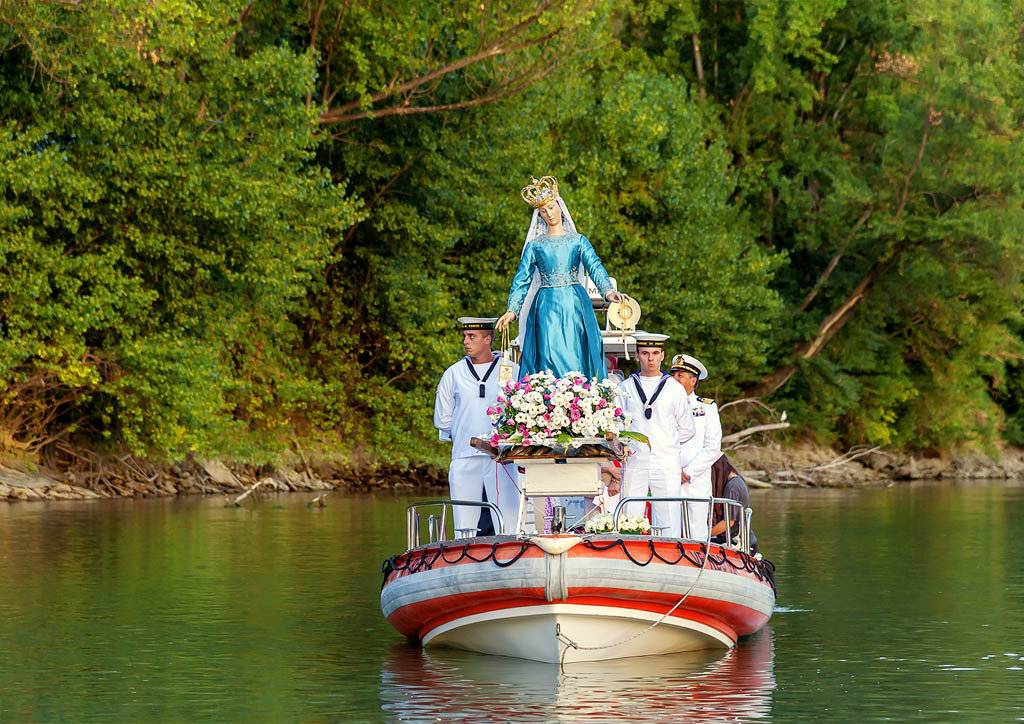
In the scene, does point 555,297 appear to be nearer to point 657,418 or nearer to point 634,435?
point 657,418

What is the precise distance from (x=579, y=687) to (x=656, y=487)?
291 cm

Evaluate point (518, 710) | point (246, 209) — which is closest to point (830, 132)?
point (246, 209)

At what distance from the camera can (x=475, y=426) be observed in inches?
558

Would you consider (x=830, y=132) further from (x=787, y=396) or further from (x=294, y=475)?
(x=294, y=475)

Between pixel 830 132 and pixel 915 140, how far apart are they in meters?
4.15

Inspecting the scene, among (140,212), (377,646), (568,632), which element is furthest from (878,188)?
(568,632)

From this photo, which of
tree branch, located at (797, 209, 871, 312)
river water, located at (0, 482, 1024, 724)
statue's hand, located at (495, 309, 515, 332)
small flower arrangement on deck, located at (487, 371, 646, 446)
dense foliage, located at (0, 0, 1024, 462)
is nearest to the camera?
river water, located at (0, 482, 1024, 724)

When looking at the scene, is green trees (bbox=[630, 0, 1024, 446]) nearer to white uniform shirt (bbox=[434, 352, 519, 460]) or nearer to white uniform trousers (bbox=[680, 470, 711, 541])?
white uniform trousers (bbox=[680, 470, 711, 541])

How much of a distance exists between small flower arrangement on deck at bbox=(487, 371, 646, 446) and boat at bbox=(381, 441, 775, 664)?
0.16m

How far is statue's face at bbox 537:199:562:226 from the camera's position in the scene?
14039 millimetres

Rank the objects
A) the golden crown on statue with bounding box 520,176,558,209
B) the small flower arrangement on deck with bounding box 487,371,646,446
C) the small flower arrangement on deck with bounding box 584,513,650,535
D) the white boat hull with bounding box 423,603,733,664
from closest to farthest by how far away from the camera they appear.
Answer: the white boat hull with bounding box 423,603,733,664 < the small flower arrangement on deck with bounding box 487,371,646,446 < the small flower arrangement on deck with bounding box 584,513,650,535 < the golden crown on statue with bounding box 520,176,558,209

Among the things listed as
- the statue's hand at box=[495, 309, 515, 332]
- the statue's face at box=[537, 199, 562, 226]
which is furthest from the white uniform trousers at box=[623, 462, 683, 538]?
the statue's face at box=[537, 199, 562, 226]

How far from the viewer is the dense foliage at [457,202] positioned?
2989cm

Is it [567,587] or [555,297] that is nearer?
[567,587]
